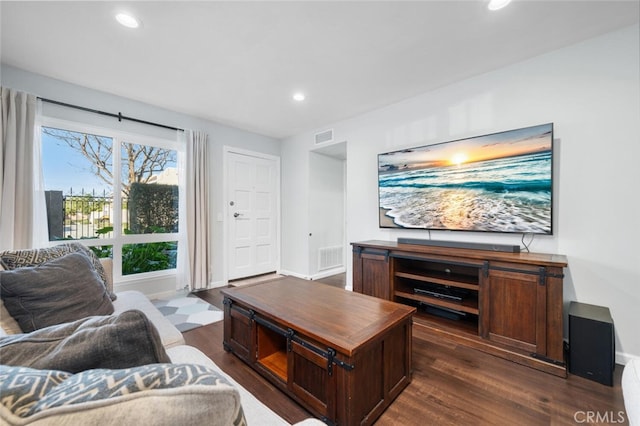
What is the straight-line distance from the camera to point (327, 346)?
1384 mm

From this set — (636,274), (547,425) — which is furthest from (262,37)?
(636,274)

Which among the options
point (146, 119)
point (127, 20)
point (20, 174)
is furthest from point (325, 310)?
point (146, 119)

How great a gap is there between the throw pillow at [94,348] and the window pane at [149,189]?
3248mm

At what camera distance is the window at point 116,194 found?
113 inches

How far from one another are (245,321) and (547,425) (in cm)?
192

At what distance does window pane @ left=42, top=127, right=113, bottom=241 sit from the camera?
2.81 m

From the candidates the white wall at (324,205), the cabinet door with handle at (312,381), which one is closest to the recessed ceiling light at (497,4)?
the cabinet door with handle at (312,381)

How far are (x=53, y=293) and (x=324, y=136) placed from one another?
11.9 feet

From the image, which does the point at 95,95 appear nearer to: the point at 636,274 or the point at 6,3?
the point at 6,3

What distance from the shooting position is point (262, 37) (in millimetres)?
2107

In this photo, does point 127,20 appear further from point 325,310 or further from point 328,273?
point 328,273

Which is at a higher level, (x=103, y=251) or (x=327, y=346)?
(x=103, y=251)

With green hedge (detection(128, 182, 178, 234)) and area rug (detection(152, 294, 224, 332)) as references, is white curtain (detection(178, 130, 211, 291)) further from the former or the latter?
area rug (detection(152, 294, 224, 332))

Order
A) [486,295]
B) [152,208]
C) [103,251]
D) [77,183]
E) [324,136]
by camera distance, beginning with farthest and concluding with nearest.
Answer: [324,136] → [152,208] → [103,251] → [77,183] → [486,295]
